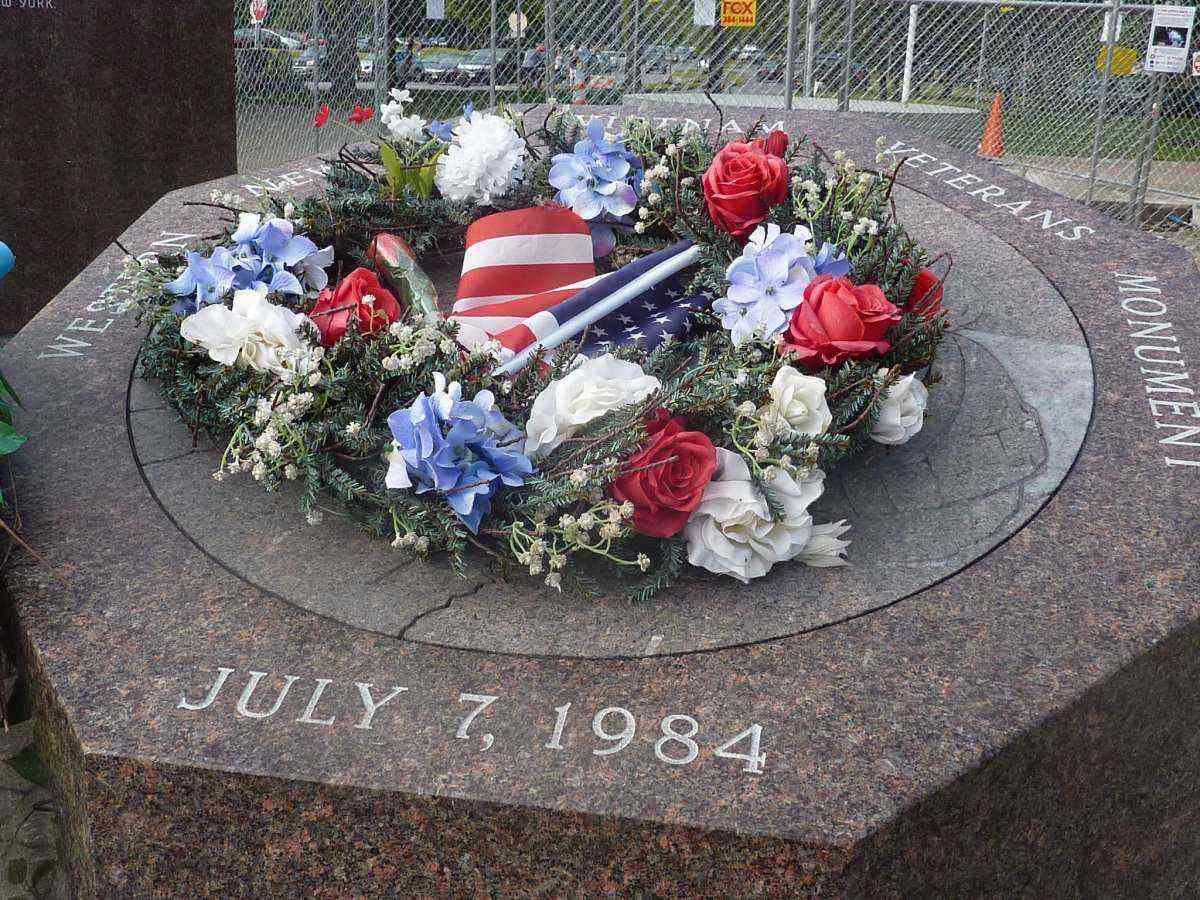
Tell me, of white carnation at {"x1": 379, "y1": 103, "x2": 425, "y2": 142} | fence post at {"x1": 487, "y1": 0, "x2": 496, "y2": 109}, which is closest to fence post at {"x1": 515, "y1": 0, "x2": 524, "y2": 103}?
fence post at {"x1": 487, "y1": 0, "x2": 496, "y2": 109}

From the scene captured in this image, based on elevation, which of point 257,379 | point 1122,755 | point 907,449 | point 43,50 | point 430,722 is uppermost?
point 43,50

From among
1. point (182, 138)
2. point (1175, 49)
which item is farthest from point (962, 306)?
point (1175, 49)

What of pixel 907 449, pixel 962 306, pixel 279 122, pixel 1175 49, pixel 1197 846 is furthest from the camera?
pixel 279 122

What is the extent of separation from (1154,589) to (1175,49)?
701cm

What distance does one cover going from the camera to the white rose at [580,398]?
252 centimetres

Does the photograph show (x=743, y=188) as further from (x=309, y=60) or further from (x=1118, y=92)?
(x=309, y=60)

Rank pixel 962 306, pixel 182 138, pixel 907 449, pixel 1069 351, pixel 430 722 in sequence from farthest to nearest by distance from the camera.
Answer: pixel 182 138 → pixel 962 306 → pixel 1069 351 → pixel 907 449 → pixel 430 722

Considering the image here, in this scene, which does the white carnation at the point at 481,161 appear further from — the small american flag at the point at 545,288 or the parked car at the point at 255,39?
the parked car at the point at 255,39

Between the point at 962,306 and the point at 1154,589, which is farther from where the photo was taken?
the point at 962,306

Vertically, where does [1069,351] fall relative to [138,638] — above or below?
above

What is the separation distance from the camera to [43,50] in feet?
18.3

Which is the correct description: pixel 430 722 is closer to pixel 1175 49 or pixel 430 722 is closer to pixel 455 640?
pixel 455 640

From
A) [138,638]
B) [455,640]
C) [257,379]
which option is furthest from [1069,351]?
[138,638]

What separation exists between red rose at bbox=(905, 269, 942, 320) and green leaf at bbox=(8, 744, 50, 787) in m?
2.64
